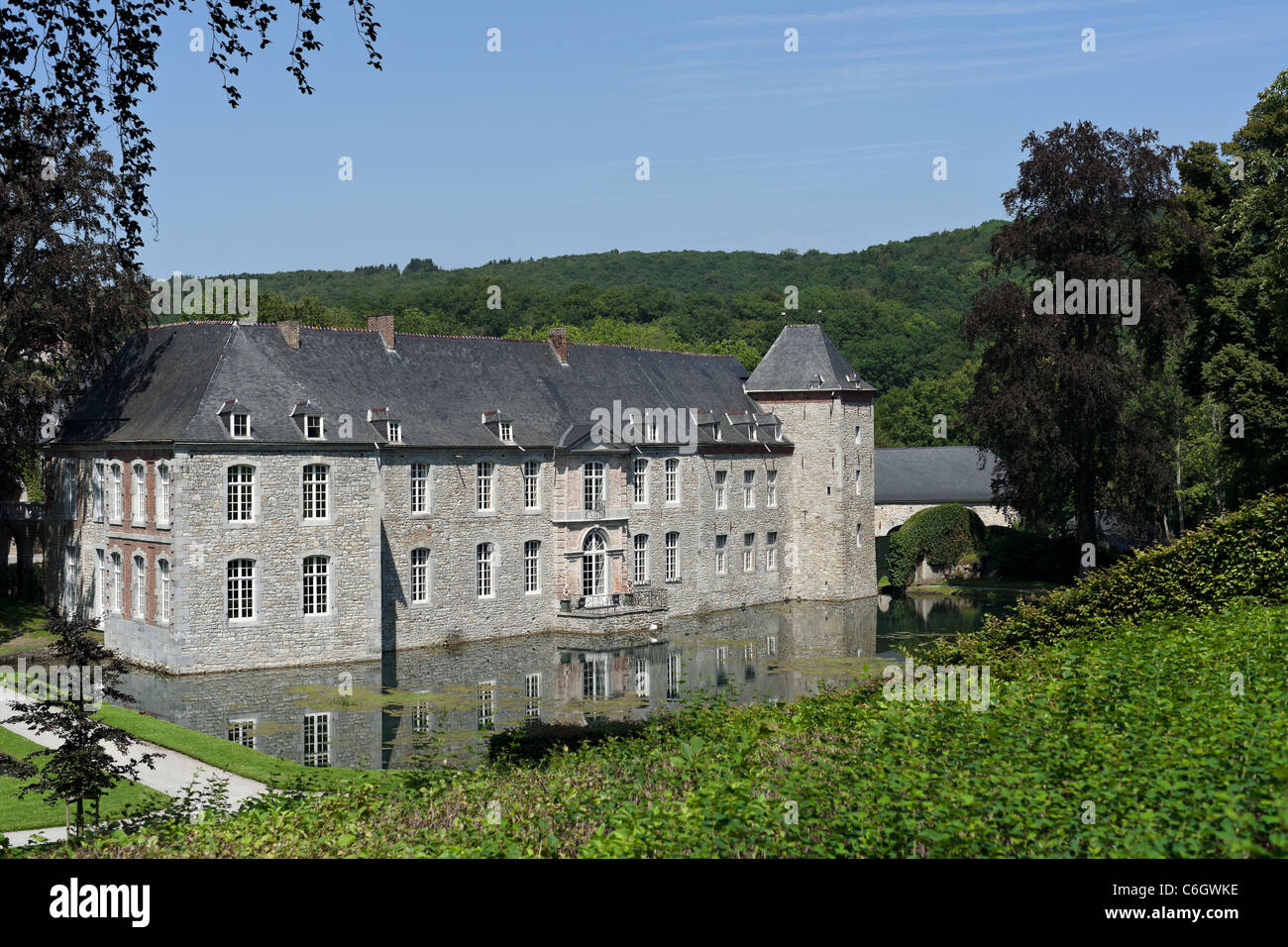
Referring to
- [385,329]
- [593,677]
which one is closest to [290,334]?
[385,329]

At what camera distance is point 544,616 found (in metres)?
37.9

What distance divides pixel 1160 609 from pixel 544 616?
22.1 metres

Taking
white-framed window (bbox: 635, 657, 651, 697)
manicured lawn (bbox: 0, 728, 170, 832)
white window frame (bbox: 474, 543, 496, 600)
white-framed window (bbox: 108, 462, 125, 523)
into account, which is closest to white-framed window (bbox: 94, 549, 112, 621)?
white-framed window (bbox: 108, 462, 125, 523)

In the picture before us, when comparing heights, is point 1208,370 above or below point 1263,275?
below

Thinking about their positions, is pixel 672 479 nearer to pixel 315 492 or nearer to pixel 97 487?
pixel 315 492

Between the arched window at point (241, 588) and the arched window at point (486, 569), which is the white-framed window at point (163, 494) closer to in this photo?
the arched window at point (241, 588)

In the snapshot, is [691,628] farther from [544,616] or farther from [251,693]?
[251,693]

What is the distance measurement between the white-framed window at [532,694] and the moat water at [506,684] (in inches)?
2.3

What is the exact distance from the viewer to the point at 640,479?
41094 millimetres

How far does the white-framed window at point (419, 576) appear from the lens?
3466cm

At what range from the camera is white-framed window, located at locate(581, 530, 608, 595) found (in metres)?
38.8

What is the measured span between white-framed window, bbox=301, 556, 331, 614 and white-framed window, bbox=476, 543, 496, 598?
17.8ft

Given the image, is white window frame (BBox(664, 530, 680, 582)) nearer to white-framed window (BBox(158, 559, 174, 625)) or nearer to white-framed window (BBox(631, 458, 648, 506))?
white-framed window (BBox(631, 458, 648, 506))
